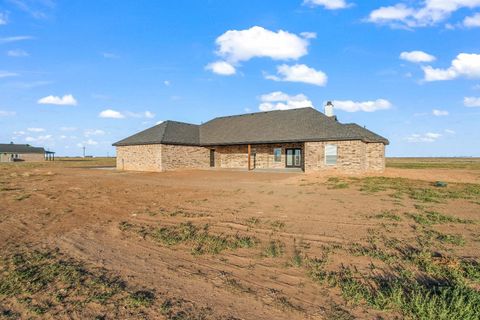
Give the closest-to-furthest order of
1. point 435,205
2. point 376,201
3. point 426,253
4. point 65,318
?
point 65,318, point 426,253, point 435,205, point 376,201

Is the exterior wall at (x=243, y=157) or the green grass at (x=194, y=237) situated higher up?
the exterior wall at (x=243, y=157)

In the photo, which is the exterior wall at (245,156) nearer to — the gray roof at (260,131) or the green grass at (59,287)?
the gray roof at (260,131)

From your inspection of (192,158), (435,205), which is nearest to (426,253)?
(435,205)

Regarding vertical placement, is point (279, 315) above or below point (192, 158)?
below

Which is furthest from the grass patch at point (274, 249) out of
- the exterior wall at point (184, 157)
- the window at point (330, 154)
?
the exterior wall at point (184, 157)

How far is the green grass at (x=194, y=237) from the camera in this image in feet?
19.4

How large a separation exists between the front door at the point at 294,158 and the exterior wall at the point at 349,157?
11.3ft

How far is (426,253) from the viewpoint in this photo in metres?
5.35

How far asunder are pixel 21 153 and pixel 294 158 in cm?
6992

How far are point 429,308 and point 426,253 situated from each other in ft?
7.23

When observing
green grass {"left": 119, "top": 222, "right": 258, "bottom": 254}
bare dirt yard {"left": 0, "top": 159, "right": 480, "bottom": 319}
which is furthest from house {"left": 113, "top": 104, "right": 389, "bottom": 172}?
green grass {"left": 119, "top": 222, "right": 258, "bottom": 254}

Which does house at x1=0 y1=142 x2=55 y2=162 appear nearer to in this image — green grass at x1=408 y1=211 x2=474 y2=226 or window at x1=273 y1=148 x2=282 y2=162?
window at x1=273 y1=148 x2=282 y2=162

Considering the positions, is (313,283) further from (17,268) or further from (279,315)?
(17,268)

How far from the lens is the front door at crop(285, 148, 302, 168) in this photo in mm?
27344
